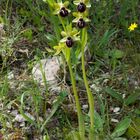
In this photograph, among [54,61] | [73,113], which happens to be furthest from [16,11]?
[73,113]

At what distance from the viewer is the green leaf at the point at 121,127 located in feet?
6.20

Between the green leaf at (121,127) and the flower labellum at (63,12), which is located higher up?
the flower labellum at (63,12)

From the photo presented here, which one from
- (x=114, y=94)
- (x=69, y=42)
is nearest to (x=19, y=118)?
(x=114, y=94)

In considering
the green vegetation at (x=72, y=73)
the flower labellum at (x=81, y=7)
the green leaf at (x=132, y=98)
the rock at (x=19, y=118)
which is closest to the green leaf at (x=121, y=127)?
the green vegetation at (x=72, y=73)

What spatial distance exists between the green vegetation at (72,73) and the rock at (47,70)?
2 centimetres

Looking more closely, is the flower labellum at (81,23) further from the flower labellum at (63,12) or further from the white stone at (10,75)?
the white stone at (10,75)

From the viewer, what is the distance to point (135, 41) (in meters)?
2.40

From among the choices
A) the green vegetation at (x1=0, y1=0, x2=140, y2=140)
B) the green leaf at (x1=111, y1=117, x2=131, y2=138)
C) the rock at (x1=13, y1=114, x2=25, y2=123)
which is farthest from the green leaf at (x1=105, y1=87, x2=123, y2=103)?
→ the rock at (x1=13, y1=114, x2=25, y2=123)

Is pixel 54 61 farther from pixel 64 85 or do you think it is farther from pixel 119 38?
pixel 119 38

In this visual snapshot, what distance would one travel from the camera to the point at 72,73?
1.69 meters

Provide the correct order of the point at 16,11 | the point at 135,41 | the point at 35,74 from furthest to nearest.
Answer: the point at 16,11 < the point at 135,41 < the point at 35,74

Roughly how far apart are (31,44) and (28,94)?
1.40ft

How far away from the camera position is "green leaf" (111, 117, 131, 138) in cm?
189

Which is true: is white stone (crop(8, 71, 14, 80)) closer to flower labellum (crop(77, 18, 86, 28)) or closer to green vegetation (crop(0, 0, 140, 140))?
green vegetation (crop(0, 0, 140, 140))
